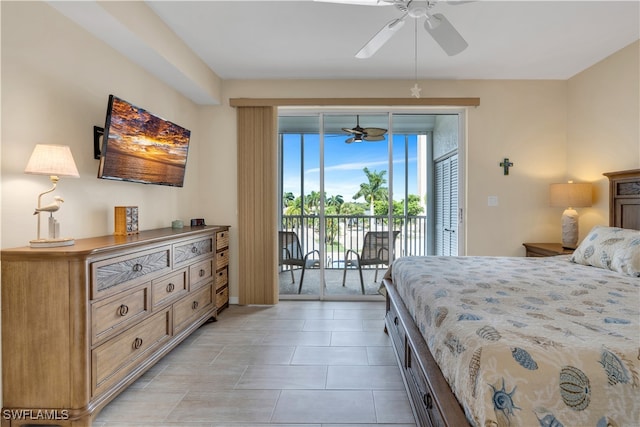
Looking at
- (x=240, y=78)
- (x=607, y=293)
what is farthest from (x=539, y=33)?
(x=240, y=78)

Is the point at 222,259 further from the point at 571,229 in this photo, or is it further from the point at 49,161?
the point at 571,229

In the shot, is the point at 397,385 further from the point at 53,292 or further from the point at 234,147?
the point at 234,147

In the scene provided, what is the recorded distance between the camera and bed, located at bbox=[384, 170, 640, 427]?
0.97m

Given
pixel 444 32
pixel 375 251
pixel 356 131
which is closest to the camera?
pixel 444 32

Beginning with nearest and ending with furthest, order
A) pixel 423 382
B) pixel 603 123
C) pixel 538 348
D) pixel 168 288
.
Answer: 1. pixel 538 348
2. pixel 423 382
3. pixel 168 288
4. pixel 603 123

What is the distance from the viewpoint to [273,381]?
223 cm

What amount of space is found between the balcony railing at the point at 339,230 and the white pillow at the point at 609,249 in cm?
191

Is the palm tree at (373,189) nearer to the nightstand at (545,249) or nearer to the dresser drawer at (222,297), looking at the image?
the nightstand at (545,249)

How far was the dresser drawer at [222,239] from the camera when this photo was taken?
11.5 feet

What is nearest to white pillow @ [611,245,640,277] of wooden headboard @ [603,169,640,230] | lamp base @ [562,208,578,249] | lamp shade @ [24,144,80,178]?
wooden headboard @ [603,169,640,230]

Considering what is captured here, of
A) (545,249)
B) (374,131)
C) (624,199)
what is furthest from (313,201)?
(624,199)

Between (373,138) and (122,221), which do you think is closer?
(122,221)

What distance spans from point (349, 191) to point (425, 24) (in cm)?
241

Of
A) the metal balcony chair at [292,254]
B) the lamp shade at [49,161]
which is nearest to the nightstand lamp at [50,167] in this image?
the lamp shade at [49,161]
